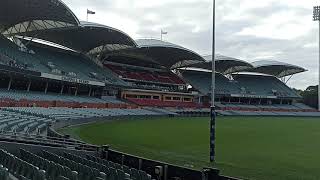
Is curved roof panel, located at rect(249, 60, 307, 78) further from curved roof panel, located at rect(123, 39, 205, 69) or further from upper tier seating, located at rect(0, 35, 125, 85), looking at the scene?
upper tier seating, located at rect(0, 35, 125, 85)

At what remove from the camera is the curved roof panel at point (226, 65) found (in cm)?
9088

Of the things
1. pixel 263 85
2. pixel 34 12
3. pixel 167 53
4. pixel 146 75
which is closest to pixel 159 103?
pixel 167 53

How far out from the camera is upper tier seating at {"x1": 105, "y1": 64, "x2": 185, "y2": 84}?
85.5 metres

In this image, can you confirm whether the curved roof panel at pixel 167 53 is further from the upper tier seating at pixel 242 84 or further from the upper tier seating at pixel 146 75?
the upper tier seating at pixel 242 84

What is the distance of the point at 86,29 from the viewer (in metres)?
61.2

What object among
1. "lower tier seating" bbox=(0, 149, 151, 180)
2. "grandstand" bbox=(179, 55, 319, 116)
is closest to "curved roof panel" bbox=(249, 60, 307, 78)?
"grandstand" bbox=(179, 55, 319, 116)

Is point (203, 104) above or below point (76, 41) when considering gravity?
below

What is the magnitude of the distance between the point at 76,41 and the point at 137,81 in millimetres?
20204

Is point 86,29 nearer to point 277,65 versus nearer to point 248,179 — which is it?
point 248,179

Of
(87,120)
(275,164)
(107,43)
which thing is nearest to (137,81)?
(107,43)

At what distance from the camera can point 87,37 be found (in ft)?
218

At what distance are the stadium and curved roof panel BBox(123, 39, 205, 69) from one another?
194mm

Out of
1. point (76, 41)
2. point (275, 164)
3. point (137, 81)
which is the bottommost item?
point (275, 164)

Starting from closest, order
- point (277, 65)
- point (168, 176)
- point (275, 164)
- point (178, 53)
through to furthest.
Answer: point (168, 176) < point (275, 164) < point (178, 53) < point (277, 65)
